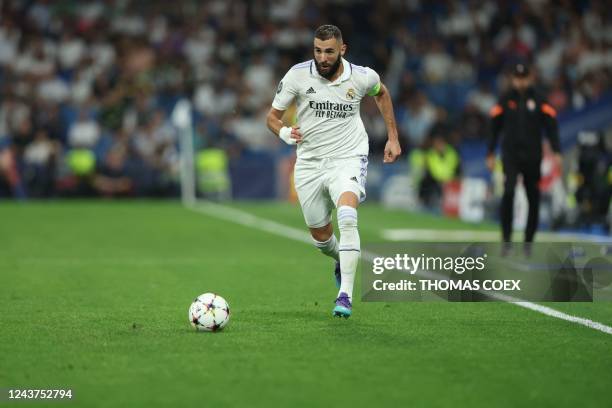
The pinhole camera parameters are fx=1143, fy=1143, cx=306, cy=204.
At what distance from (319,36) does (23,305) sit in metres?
3.48

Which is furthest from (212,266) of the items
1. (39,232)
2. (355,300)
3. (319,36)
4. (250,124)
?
(250,124)

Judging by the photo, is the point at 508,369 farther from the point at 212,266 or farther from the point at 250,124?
the point at 250,124

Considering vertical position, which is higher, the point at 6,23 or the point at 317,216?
the point at 6,23

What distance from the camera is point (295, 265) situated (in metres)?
13.8

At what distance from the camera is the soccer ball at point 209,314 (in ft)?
26.9

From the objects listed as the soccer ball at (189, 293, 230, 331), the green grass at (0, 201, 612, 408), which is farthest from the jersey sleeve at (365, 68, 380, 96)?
the soccer ball at (189, 293, 230, 331)

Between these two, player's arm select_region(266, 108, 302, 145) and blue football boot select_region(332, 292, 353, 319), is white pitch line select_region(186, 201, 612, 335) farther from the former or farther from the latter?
player's arm select_region(266, 108, 302, 145)

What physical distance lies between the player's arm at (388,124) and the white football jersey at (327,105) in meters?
0.13

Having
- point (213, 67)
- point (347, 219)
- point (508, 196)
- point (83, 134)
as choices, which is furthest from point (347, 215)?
point (213, 67)

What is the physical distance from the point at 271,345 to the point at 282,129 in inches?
92.9

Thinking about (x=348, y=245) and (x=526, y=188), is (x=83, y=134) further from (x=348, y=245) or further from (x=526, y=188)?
(x=348, y=245)

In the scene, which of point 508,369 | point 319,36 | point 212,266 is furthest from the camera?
point 212,266

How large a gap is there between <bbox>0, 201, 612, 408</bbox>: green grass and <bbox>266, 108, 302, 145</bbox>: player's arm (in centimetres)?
143

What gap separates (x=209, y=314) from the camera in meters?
8.23
